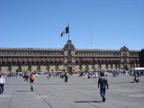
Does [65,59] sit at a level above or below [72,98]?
above

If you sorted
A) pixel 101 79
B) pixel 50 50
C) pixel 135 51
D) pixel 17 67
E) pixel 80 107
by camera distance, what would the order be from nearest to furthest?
pixel 80 107 → pixel 101 79 → pixel 17 67 → pixel 50 50 → pixel 135 51

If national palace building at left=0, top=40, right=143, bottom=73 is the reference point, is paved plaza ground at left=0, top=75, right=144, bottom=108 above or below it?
below

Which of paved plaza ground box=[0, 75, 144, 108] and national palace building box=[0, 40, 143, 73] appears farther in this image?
national palace building box=[0, 40, 143, 73]

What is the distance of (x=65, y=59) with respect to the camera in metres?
104

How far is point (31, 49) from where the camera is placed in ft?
331

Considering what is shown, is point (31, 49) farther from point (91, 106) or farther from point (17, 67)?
point (91, 106)

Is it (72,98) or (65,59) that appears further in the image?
(65,59)

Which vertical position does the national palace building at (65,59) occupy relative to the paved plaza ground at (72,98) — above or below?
above

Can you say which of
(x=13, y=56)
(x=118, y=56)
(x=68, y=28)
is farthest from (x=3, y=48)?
(x=118, y=56)

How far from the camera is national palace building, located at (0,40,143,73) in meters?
96.6

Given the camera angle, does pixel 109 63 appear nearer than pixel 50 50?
No

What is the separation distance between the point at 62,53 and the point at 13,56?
62.9 ft

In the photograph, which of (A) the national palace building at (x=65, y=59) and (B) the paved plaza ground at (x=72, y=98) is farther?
(A) the national palace building at (x=65, y=59)

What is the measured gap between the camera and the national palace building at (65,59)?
96625 mm
